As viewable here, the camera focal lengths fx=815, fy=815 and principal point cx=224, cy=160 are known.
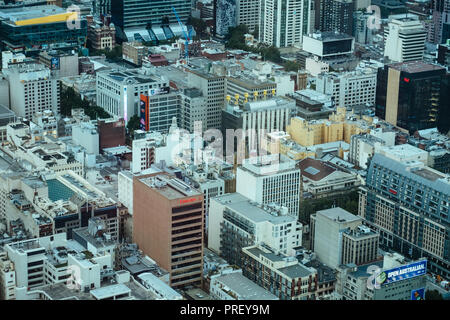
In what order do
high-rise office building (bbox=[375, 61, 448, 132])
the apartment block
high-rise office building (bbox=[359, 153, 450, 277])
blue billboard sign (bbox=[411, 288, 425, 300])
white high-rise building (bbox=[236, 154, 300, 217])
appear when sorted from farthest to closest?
high-rise office building (bbox=[375, 61, 448, 132]), white high-rise building (bbox=[236, 154, 300, 217]), high-rise office building (bbox=[359, 153, 450, 277]), blue billboard sign (bbox=[411, 288, 425, 300]), the apartment block

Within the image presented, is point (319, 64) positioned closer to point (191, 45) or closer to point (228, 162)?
point (191, 45)

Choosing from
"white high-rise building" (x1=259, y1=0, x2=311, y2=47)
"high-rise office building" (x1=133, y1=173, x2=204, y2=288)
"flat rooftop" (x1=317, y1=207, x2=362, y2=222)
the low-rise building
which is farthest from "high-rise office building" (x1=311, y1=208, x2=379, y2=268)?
"white high-rise building" (x1=259, y1=0, x2=311, y2=47)

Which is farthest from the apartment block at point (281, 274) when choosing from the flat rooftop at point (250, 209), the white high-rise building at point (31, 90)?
the white high-rise building at point (31, 90)

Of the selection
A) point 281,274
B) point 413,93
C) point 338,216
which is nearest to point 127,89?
point 413,93

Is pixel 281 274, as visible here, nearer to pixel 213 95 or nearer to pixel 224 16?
pixel 213 95

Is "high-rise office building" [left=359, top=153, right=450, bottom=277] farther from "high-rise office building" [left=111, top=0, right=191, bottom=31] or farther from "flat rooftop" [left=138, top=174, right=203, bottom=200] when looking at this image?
"high-rise office building" [left=111, top=0, right=191, bottom=31]

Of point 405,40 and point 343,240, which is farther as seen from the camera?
point 405,40

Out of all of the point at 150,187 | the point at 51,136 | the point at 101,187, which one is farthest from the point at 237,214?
the point at 51,136
